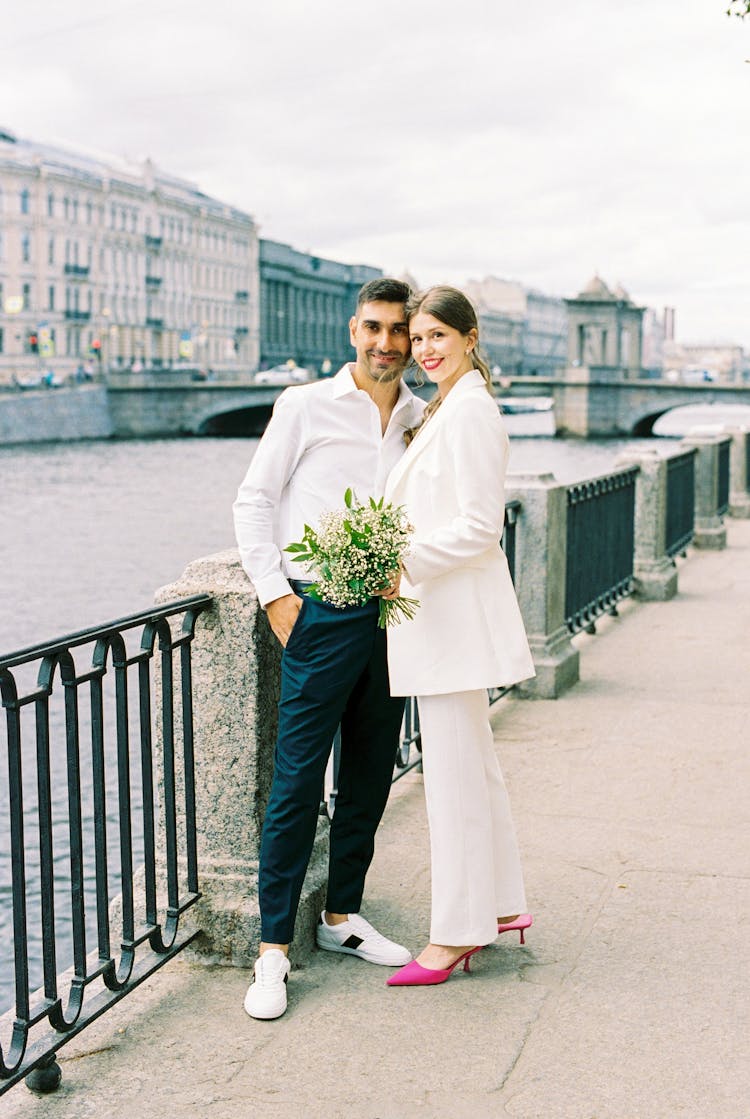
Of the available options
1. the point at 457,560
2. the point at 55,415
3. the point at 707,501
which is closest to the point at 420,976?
the point at 457,560

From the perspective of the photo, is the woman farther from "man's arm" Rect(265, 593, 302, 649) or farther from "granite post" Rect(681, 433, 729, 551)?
"granite post" Rect(681, 433, 729, 551)

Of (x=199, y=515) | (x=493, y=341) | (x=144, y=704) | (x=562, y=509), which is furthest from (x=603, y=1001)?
(x=493, y=341)

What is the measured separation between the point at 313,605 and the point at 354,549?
25 cm

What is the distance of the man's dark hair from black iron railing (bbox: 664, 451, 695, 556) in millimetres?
7095

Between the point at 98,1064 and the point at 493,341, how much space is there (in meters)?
153

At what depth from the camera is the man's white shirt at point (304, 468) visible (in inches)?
127

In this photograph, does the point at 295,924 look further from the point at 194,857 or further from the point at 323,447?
the point at 323,447

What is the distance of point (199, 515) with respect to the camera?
1235 inches

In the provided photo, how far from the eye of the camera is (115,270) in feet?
298

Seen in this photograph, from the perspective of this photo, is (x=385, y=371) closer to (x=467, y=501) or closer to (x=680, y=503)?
(x=467, y=501)

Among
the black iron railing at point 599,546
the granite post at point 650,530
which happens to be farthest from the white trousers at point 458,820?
the granite post at point 650,530

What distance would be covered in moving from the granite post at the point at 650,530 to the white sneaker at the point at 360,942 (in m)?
6.31

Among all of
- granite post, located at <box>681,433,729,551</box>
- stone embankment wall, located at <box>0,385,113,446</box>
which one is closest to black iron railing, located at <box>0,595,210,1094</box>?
granite post, located at <box>681,433,729,551</box>

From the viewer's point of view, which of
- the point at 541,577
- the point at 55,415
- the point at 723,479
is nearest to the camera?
the point at 541,577
